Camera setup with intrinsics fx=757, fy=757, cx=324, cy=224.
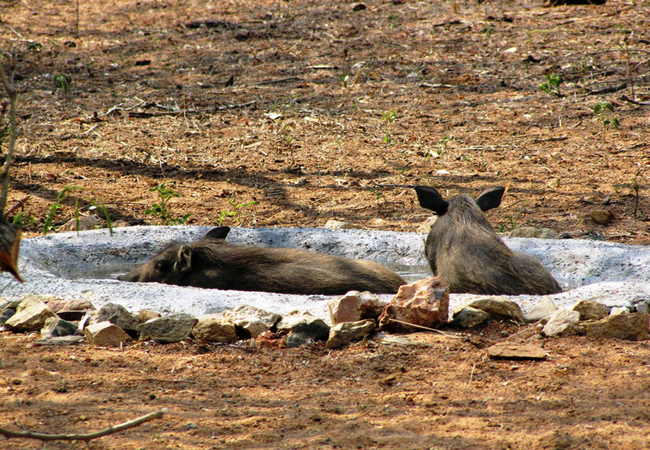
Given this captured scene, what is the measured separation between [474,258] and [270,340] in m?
1.98

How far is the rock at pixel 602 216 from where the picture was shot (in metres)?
7.68

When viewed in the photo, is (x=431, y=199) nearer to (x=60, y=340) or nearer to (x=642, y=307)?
(x=642, y=307)

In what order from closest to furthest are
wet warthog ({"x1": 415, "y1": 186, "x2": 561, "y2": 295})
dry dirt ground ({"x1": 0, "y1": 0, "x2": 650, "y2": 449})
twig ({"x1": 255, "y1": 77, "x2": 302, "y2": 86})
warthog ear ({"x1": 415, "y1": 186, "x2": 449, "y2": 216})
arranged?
dry dirt ground ({"x1": 0, "y1": 0, "x2": 650, "y2": 449})
wet warthog ({"x1": 415, "y1": 186, "x2": 561, "y2": 295})
warthog ear ({"x1": 415, "y1": 186, "x2": 449, "y2": 216})
twig ({"x1": 255, "y1": 77, "x2": 302, "y2": 86})

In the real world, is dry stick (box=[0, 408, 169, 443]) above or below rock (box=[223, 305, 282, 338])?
above

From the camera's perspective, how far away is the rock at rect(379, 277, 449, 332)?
4184mm

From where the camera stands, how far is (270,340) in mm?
4180

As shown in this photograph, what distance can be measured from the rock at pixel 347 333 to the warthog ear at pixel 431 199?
224cm

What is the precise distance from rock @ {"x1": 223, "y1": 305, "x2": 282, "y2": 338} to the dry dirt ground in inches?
8.7

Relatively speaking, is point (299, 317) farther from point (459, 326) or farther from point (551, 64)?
point (551, 64)

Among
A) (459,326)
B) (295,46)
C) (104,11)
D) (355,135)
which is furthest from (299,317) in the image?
(104,11)

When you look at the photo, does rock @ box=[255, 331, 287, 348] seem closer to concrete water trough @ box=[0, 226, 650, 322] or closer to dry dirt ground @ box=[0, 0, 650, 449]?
dry dirt ground @ box=[0, 0, 650, 449]

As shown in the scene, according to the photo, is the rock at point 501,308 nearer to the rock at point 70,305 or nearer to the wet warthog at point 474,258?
the wet warthog at point 474,258

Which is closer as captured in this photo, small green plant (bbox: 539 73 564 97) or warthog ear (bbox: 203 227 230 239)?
warthog ear (bbox: 203 227 230 239)

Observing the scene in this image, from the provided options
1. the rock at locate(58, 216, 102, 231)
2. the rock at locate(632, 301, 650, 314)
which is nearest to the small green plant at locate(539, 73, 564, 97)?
the rock at locate(58, 216, 102, 231)
